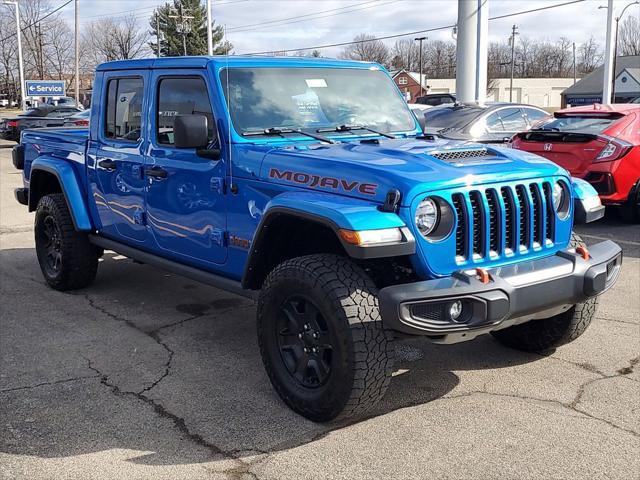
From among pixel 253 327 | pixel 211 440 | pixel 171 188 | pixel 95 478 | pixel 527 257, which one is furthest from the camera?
pixel 253 327

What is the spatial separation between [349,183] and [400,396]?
1295 millimetres

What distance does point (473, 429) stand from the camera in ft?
12.1

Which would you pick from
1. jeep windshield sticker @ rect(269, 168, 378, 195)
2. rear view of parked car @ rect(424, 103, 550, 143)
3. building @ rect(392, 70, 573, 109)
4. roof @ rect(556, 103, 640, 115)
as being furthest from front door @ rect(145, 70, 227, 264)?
building @ rect(392, 70, 573, 109)

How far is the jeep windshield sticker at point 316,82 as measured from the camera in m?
4.80

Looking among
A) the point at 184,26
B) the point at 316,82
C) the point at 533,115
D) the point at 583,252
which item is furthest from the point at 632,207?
the point at 184,26

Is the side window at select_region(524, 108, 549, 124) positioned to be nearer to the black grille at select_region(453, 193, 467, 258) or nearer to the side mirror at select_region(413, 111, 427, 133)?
the side mirror at select_region(413, 111, 427, 133)

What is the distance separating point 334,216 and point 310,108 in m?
1.47

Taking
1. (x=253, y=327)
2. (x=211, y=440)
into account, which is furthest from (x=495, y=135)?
(x=211, y=440)

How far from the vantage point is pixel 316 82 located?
4836 millimetres

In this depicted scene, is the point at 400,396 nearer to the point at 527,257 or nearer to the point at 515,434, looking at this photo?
the point at 515,434

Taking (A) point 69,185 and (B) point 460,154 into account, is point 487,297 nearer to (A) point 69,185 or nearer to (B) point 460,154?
(B) point 460,154

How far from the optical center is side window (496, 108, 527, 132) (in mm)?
11078

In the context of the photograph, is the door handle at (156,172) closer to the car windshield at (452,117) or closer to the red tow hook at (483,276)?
the red tow hook at (483,276)

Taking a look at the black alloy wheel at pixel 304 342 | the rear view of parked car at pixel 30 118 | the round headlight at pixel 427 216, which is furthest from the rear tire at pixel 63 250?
the rear view of parked car at pixel 30 118
